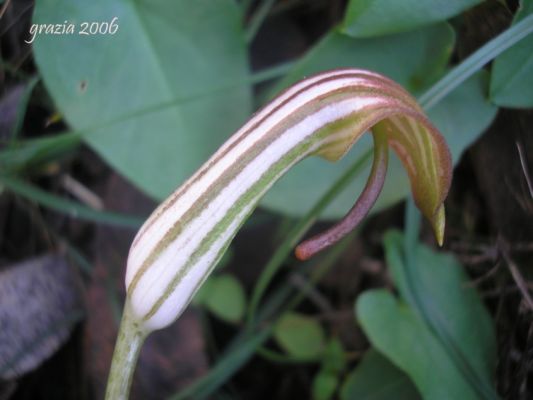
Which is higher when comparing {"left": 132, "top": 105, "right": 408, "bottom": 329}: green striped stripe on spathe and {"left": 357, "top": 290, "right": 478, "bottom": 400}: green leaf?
{"left": 132, "top": 105, "right": 408, "bottom": 329}: green striped stripe on spathe

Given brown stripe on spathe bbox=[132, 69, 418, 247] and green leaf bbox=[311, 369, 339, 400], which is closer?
brown stripe on spathe bbox=[132, 69, 418, 247]

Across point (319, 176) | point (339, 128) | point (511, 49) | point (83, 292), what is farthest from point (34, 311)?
point (511, 49)

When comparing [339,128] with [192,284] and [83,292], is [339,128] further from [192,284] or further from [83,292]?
[83,292]

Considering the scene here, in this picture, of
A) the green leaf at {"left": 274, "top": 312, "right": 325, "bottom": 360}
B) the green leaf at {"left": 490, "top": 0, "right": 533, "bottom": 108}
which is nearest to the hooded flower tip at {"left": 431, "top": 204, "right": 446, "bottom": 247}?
the green leaf at {"left": 490, "top": 0, "right": 533, "bottom": 108}

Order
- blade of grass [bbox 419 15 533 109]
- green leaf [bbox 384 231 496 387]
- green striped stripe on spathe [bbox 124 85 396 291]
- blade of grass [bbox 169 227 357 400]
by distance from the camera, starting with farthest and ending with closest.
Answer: blade of grass [bbox 169 227 357 400]
green leaf [bbox 384 231 496 387]
blade of grass [bbox 419 15 533 109]
green striped stripe on spathe [bbox 124 85 396 291]

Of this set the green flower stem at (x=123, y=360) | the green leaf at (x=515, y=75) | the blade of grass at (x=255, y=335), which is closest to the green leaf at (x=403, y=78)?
the green leaf at (x=515, y=75)

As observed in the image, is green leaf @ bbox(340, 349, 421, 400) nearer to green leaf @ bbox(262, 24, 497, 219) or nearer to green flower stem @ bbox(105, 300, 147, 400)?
green leaf @ bbox(262, 24, 497, 219)

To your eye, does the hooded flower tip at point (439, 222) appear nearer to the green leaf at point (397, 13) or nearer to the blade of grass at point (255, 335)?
the green leaf at point (397, 13)

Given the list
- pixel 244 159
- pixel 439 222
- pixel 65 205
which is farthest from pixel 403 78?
pixel 65 205
